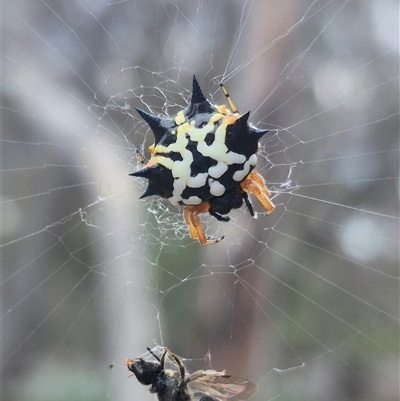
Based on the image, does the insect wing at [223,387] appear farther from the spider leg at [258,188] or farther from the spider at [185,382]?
the spider leg at [258,188]

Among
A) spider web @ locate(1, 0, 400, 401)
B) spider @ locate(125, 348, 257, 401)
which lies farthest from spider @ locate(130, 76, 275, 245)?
spider web @ locate(1, 0, 400, 401)

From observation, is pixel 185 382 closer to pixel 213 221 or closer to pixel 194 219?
pixel 194 219

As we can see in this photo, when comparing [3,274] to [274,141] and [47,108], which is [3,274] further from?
[274,141]

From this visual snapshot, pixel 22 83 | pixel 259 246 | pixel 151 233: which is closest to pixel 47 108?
pixel 22 83

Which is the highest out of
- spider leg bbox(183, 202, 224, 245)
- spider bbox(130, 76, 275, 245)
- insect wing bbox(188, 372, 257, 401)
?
spider bbox(130, 76, 275, 245)

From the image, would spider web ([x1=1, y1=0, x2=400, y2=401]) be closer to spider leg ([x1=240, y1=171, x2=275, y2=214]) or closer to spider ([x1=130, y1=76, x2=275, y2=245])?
spider leg ([x1=240, y1=171, x2=275, y2=214])

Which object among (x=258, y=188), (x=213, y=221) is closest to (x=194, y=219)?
(x=258, y=188)
